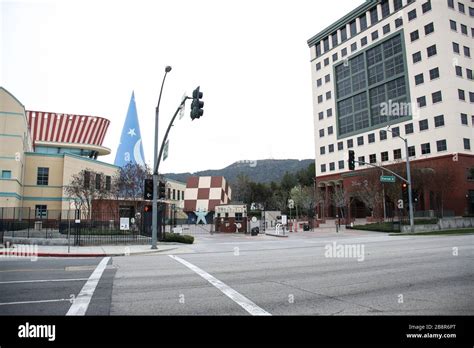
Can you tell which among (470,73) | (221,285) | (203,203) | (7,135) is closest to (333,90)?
(470,73)

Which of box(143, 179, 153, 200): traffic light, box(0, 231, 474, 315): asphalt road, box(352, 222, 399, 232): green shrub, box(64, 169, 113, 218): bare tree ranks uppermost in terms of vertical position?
box(64, 169, 113, 218): bare tree

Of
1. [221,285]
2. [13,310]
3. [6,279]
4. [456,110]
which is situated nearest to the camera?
[13,310]

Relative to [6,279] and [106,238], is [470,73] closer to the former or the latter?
[106,238]

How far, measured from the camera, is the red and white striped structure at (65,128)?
61.2 meters

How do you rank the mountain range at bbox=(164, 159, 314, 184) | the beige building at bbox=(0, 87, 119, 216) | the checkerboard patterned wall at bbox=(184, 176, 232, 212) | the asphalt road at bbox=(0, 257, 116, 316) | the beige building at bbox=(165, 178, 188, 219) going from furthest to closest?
the mountain range at bbox=(164, 159, 314, 184), the beige building at bbox=(165, 178, 188, 219), the checkerboard patterned wall at bbox=(184, 176, 232, 212), the beige building at bbox=(0, 87, 119, 216), the asphalt road at bbox=(0, 257, 116, 316)

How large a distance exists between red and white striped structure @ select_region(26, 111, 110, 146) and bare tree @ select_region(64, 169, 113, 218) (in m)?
20.6

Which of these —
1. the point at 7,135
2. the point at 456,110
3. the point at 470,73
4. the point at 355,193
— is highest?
the point at 470,73

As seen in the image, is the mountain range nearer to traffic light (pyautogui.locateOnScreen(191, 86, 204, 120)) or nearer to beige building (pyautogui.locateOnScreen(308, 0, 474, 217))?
beige building (pyautogui.locateOnScreen(308, 0, 474, 217))

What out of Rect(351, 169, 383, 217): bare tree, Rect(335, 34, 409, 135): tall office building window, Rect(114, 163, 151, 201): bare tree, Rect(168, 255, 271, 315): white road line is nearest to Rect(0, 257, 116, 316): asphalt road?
Rect(168, 255, 271, 315): white road line

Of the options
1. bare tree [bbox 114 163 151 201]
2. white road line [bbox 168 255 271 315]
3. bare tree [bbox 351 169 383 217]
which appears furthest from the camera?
bare tree [bbox 351 169 383 217]

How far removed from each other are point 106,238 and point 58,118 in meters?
46.5

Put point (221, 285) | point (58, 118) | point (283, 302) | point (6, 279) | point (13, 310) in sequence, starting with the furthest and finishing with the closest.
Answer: point (58, 118), point (6, 279), point (221, 285), point (283, 302), point (13, 310)

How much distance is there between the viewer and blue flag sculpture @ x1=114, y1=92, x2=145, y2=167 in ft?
237

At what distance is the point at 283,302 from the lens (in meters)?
6.51
